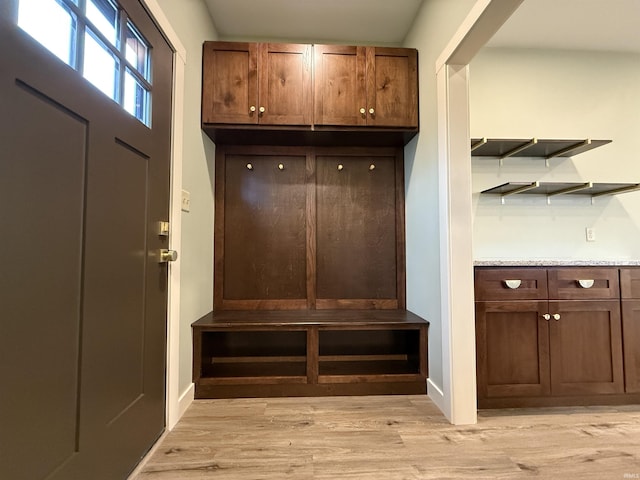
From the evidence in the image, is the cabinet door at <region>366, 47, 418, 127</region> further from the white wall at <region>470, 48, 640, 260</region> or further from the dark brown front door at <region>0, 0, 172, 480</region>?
the dark brown front door at <region>0, 0, 172, 480</region>

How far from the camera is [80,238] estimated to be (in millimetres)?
988

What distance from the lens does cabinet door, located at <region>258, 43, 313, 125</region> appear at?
6.82ft

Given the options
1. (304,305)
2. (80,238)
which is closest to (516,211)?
(304,305)

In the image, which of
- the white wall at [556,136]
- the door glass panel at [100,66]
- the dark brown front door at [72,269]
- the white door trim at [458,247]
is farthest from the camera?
the white wall at [556,136]

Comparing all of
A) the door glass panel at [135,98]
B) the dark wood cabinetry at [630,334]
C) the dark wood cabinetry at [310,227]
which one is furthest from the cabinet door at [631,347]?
the door glass panel at [135,98]

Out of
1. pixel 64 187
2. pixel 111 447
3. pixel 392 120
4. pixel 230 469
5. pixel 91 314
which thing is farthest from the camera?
pixel 392 120

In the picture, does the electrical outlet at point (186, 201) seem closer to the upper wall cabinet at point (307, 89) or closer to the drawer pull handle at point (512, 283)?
the upper wall cabinet at point (307, 89)

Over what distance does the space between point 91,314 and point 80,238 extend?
10.3 inches

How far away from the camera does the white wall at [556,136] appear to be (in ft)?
7.75

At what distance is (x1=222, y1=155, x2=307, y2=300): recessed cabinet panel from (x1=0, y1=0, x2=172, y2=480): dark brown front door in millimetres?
950

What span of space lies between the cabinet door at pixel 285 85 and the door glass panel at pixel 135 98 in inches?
31.5

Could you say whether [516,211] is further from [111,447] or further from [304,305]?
[111,447]

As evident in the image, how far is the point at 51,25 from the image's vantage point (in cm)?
90

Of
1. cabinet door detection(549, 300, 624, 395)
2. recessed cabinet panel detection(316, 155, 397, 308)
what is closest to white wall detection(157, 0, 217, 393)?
recessed cabinet panel detection(316, 155, 397, 308)
